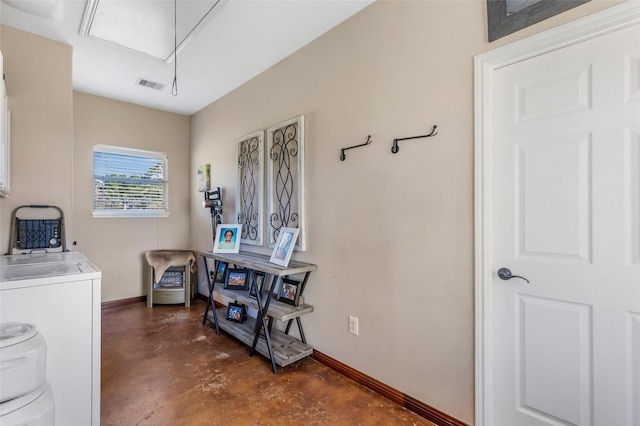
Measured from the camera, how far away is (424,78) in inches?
69.2

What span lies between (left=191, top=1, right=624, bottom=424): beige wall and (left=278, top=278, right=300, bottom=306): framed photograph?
0.11m

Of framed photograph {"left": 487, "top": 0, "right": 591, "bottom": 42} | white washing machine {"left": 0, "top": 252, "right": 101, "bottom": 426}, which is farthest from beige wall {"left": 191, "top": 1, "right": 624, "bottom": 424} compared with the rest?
white washing machine {"left": 0, "top": 252, "right": 101, "bottom": 426}

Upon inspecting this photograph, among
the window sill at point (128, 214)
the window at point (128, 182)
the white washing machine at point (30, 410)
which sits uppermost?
the window at point (128, 182)

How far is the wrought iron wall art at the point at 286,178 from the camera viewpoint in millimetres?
2518

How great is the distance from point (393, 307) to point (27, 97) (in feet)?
10.8

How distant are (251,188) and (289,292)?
4.02ft

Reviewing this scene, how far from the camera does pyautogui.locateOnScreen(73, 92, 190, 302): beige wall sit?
3.60 metres

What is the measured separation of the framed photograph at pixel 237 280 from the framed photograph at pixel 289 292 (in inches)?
18.2

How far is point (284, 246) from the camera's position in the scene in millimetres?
2516

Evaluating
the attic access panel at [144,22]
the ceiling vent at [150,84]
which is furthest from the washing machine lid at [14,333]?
the ceiling vent at [150,84]

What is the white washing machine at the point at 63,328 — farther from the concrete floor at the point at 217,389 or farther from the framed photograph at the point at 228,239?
the framed photograph at the point at 228,239

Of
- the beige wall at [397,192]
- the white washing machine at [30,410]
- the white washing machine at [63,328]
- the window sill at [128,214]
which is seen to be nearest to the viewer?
the white washing machine at [30,410]

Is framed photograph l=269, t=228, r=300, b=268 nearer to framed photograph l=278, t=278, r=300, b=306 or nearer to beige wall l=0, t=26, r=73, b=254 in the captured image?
framed photograph l=278, t=278, r=300, b=306

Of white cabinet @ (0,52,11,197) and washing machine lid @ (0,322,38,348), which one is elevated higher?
white cabinet @ (0,52,11,197)
